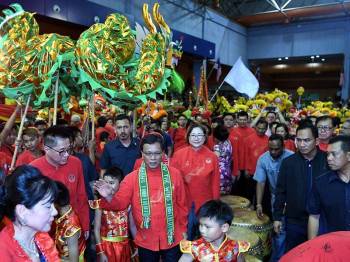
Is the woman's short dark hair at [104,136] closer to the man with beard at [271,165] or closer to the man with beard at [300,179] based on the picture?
the man with beard at [271,165]

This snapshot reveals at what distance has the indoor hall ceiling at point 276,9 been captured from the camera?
1532 cm

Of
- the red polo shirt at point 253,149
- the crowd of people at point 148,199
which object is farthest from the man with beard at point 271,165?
the red polo shirt at point 253,149

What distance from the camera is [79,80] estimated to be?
9.85 feet

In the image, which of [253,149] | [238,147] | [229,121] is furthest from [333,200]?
[229,121]

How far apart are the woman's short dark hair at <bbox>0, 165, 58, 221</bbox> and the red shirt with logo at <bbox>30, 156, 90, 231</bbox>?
104cm

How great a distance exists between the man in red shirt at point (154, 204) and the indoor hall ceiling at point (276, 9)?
1330cm

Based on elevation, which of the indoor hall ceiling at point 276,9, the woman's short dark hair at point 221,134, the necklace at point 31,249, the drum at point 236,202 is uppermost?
the indoor hall ceiling at point 276,9

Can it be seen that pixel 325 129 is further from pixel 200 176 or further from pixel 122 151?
pixel 122 151

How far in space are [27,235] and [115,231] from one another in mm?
1487

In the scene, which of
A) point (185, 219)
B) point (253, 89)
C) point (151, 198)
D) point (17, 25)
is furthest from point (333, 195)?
point (253, 89)

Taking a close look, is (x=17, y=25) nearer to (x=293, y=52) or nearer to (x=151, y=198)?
(x=151, y=198)

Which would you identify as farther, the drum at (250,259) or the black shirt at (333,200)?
the drum at (250,259)

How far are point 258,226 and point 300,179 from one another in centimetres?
61

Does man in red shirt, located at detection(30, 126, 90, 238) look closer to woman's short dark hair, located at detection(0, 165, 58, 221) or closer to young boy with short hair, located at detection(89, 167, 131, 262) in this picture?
young boy with short hair, located at detection(89, 167, 131, 262)
